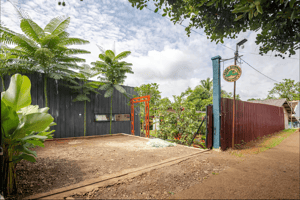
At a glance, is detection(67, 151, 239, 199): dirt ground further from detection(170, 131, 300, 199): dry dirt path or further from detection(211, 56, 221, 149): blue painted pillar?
detection(211, 56, 221, 149): blue painted pillar

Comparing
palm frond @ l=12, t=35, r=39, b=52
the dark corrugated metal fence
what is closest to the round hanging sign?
the dark corrugated metal fence

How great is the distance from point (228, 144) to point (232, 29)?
A: 431cm

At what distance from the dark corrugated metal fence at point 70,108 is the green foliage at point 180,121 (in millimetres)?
3919

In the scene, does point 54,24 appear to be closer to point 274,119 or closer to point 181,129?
point 181,129

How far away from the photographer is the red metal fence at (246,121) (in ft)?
18.6

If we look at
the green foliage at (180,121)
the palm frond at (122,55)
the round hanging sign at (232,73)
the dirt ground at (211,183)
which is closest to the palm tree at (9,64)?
the palm frond at (122,55)

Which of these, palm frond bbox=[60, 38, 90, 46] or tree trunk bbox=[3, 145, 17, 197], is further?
palm frond bbox=[60, 38, 90, 46]

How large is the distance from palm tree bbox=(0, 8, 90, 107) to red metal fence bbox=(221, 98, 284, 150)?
24.1 feet

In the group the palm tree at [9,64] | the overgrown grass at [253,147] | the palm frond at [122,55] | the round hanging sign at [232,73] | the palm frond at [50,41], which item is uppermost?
the palm frond at [122,55]

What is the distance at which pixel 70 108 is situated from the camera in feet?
28.6

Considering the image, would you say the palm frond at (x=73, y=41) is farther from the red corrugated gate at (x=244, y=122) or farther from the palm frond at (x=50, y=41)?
the red corrugated gate at (x=244, y=122)

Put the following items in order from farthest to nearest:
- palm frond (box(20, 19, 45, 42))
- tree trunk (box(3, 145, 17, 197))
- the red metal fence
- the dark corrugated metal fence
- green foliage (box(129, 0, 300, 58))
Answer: the dark corrugated metal fence
palm frond (box(20, 19, 45, 42))
the red metal fence
green foliage (box(129, 0, 300, 58))
tree trunk (box(3, 145, 17, 197))

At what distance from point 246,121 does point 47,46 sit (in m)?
10.00

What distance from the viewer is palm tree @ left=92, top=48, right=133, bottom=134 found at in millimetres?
9422
